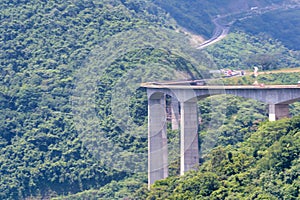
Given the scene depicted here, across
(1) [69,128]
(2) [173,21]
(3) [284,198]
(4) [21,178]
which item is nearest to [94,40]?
(1) [69,128]

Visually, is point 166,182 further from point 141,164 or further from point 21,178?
point 21,178

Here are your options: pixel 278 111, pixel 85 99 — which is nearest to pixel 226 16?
pixel 85 99

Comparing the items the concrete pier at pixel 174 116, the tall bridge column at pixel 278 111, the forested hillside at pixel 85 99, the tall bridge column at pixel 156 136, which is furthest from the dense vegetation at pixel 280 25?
the tall bridge column at pixel 278 111

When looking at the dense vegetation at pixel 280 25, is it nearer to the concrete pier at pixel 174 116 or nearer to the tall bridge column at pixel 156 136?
the concrete pier at pixel 174 116

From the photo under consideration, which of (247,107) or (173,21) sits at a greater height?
(173,21)

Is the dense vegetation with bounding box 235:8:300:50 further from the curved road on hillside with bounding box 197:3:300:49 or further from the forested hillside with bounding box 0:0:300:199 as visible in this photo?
the forested hillside with bounding box 0:0:300:199

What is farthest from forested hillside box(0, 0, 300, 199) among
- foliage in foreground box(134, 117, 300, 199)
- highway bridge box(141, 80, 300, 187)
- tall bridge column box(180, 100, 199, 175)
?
foliage in foreground box(134, 117, 300, 199)
